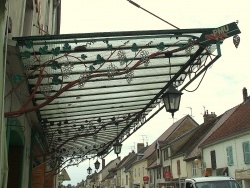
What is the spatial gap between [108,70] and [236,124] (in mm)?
25647

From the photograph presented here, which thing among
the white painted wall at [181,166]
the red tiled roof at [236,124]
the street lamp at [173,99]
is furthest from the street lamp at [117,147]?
the white painted wall at [181,166]

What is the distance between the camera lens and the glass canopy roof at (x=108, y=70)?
5.01m

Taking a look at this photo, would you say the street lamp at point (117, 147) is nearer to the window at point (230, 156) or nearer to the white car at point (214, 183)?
the white car at point (214, 183)

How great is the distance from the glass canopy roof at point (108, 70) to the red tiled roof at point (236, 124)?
1785cm

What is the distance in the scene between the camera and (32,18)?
7910 mm

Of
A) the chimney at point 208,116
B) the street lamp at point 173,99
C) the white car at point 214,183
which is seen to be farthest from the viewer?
the chimney at point 208,116

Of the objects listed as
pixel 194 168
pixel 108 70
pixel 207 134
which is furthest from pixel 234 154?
pixel 108 70

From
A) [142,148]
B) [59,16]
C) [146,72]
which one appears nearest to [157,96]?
[146,72]

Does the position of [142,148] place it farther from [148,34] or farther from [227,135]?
[148,34]

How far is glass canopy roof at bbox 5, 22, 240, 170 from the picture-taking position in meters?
5.01

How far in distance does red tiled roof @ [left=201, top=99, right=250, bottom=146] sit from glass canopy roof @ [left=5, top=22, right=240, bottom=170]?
703 inches

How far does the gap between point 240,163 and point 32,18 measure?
22.7m

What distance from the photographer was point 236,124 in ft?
95.3

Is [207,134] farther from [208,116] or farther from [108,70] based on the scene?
[108,70]
